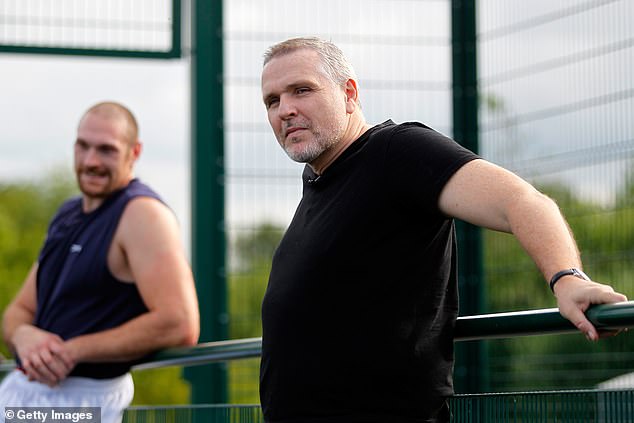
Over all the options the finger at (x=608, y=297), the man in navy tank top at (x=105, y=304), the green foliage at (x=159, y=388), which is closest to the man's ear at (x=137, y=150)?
the man in navy tank top at (x=105, y=304)

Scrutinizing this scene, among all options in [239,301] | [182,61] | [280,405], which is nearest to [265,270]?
[239,301]

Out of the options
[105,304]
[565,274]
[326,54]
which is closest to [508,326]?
[565,274]

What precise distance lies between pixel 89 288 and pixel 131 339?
10.7 inches

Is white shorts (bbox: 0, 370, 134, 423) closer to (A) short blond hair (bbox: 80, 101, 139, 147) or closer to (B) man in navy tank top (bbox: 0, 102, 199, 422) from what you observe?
(B) man in navy tank top (bbox: 0, 102, 199, 422)

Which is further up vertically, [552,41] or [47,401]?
[552,41]

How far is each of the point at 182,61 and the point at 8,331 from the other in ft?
6.31

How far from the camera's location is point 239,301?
6.85m

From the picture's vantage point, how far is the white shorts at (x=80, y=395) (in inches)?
191

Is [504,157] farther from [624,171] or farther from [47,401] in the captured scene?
[47,401]

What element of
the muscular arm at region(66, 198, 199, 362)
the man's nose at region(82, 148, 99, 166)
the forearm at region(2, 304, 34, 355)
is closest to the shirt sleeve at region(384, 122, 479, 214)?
the muscular arm at region(66, 198, 199, 362)

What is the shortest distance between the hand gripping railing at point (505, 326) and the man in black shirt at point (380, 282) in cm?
7

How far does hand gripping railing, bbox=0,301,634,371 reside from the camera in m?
2.76

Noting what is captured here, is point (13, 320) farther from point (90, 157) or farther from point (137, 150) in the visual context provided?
point (137, 150)

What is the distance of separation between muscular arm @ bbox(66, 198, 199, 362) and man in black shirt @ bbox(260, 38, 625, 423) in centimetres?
143
